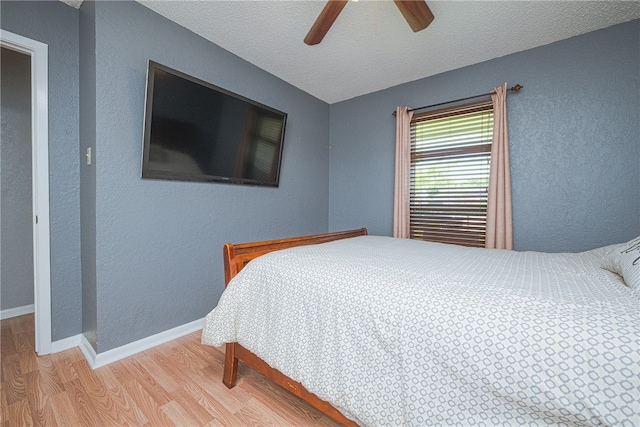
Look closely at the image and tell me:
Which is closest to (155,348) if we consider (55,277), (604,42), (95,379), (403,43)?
(95,379)

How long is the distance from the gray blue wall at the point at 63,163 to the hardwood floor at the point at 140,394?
33 cm

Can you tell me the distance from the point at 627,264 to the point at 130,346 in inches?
109

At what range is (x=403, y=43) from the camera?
211cm

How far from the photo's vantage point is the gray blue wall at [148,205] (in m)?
1.60

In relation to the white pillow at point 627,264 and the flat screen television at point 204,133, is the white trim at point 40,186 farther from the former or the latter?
the white pillow at point 627,264

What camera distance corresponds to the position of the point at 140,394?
1.34m

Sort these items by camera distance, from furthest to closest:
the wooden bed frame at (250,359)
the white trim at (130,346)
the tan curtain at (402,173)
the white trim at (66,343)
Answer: the tan curtain at (402,173)
the white trim at (66,343)
the white trim at (130,346)
the wooden bed frame at (250,359)

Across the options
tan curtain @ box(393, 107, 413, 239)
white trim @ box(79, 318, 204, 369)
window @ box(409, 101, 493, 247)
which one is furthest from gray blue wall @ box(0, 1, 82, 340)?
window @ box(409, 101, 493, 247)

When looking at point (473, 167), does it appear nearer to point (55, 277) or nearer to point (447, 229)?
point (447, 229)

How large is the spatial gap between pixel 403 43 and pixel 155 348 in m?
3.13

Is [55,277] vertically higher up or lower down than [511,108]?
lower down

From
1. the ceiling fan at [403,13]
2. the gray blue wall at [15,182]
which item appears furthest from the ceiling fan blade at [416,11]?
the gray blue wall at [15,182]

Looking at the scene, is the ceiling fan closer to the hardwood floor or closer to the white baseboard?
the hardwood floor

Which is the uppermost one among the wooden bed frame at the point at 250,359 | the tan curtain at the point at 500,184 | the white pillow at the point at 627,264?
the tan curtain at the point at 500,184
